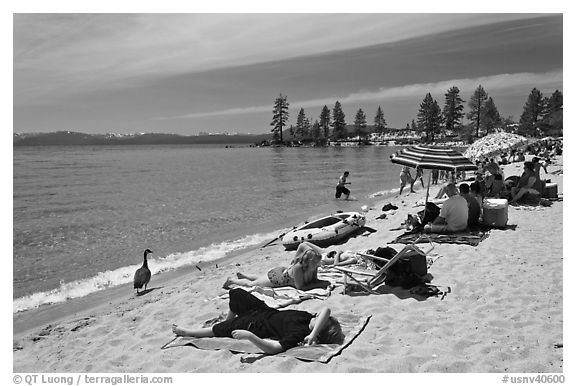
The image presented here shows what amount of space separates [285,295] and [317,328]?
1.30m

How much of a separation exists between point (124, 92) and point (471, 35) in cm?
563

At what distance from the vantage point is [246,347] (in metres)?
3.90

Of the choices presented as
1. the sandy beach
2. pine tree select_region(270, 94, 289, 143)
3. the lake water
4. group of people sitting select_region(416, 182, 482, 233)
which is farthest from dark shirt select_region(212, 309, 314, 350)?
pine tree select_region(270, 94, 289, 143)

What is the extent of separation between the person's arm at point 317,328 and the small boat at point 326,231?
15.5 feet

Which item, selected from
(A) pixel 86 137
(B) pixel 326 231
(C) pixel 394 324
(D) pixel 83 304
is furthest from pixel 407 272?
(A) pixel 86 137

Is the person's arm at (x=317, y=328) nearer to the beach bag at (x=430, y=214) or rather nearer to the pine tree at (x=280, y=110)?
the beach bag at (x=430, y=214)

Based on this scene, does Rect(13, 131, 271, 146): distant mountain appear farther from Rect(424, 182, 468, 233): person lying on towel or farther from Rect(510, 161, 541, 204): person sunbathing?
Rect(510, 161, 541, 204): person sunbathing

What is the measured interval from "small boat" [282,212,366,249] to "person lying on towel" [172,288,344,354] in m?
4.53

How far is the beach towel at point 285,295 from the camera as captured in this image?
193 inches

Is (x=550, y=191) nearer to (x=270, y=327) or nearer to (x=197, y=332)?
(x=270, y=327)
